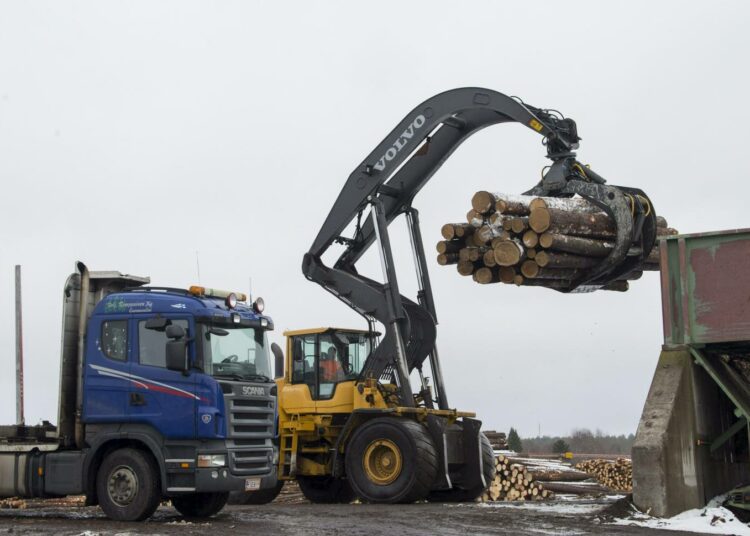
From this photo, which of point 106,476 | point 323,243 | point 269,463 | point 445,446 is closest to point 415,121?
point 323,243


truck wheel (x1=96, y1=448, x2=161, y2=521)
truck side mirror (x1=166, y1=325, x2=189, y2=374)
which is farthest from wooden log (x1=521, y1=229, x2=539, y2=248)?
truck wheel (x1=96, y1=448, x2=161, y2=521)

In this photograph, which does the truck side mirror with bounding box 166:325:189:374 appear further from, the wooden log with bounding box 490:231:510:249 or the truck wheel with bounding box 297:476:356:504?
the truck wheel with bounding box 297:476:356:504

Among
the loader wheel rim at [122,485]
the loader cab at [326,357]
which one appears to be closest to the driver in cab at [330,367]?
the loader cab at [326,357]

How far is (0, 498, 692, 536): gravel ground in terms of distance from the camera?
1353cm

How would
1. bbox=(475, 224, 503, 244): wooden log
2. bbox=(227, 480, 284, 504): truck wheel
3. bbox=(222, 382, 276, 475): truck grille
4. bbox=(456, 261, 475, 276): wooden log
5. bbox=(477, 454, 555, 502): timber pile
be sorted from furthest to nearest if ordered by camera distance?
bbox=(477, 454, 555, 502): timber pile < bbox=(227, 480, 284, 504): truck wheel < bbox=(456, 261, 475, 276): wooden log < bbox=(475, 224, 503, 244): wooden log < bbox=(222, 382, 276, 475): truck grille

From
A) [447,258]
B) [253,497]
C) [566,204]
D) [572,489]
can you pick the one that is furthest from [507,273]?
[253,497]

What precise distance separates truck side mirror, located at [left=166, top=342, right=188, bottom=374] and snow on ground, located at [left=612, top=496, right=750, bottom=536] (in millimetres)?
5914

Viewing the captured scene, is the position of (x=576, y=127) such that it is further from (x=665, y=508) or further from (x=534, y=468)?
(x=534, y=468)

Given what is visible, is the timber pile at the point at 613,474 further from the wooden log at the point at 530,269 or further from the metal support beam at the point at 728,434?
the wooden log at the point at 530,269

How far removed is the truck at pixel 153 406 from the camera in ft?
48.2

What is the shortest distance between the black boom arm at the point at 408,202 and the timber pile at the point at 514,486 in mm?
2377

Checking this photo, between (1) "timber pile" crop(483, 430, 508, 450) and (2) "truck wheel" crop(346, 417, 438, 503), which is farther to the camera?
(1) "timber pile" crop(483, 430, 508, 450)

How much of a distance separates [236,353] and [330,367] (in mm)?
4330

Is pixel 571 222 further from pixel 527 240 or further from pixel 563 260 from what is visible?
pixel 527 240
